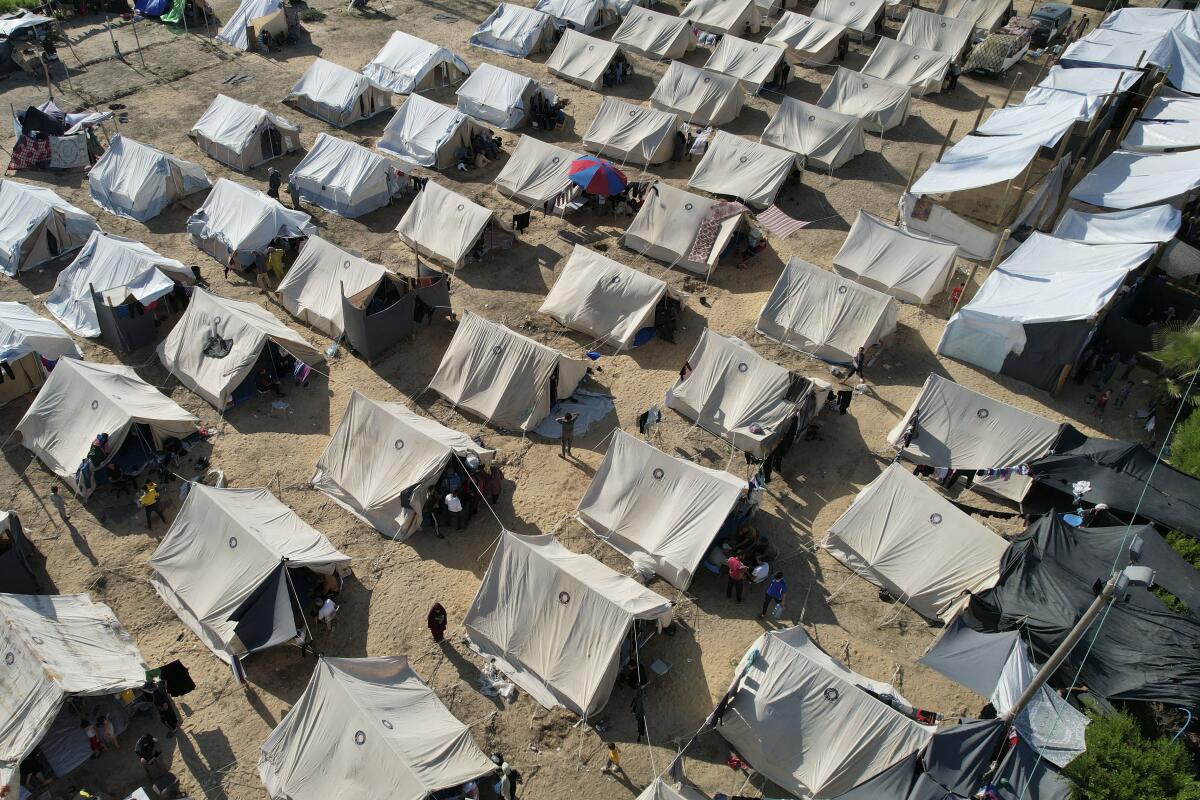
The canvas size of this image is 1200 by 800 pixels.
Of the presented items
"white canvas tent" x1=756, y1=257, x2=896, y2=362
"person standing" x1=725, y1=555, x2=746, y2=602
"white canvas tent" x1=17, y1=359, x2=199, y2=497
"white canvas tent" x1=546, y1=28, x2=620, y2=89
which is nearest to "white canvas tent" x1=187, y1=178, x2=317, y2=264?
"white canvas tent" x1=17, y1=359, x2=199, y2=497

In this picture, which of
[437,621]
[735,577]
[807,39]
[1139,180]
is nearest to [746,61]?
[807,39]

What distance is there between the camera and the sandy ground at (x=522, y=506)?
17906 mm

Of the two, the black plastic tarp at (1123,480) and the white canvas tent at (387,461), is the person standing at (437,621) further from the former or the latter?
the black plastic tarp at (1123,480)

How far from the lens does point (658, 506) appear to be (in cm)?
2116

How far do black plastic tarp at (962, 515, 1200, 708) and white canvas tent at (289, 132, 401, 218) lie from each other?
79.7 ft

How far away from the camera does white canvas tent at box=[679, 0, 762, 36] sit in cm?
4416

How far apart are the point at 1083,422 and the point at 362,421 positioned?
64.1 feet

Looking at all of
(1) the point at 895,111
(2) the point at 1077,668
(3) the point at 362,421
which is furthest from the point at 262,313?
(1) the point at 895,111

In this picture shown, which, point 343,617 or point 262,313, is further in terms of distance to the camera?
point 262,313

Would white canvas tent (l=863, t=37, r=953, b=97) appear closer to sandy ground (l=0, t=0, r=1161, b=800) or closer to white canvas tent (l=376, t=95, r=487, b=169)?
sandy ground (l=0, t=0, r=1161, b=800)

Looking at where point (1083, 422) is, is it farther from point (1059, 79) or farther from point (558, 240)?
point (1059, 79)

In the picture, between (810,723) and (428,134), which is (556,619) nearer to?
(810,723)

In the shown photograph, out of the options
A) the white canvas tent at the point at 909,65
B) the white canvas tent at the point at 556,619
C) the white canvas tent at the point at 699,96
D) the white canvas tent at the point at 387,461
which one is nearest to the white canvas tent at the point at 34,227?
the white canvas tent at the point at 387,461

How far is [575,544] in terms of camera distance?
21.6 m
